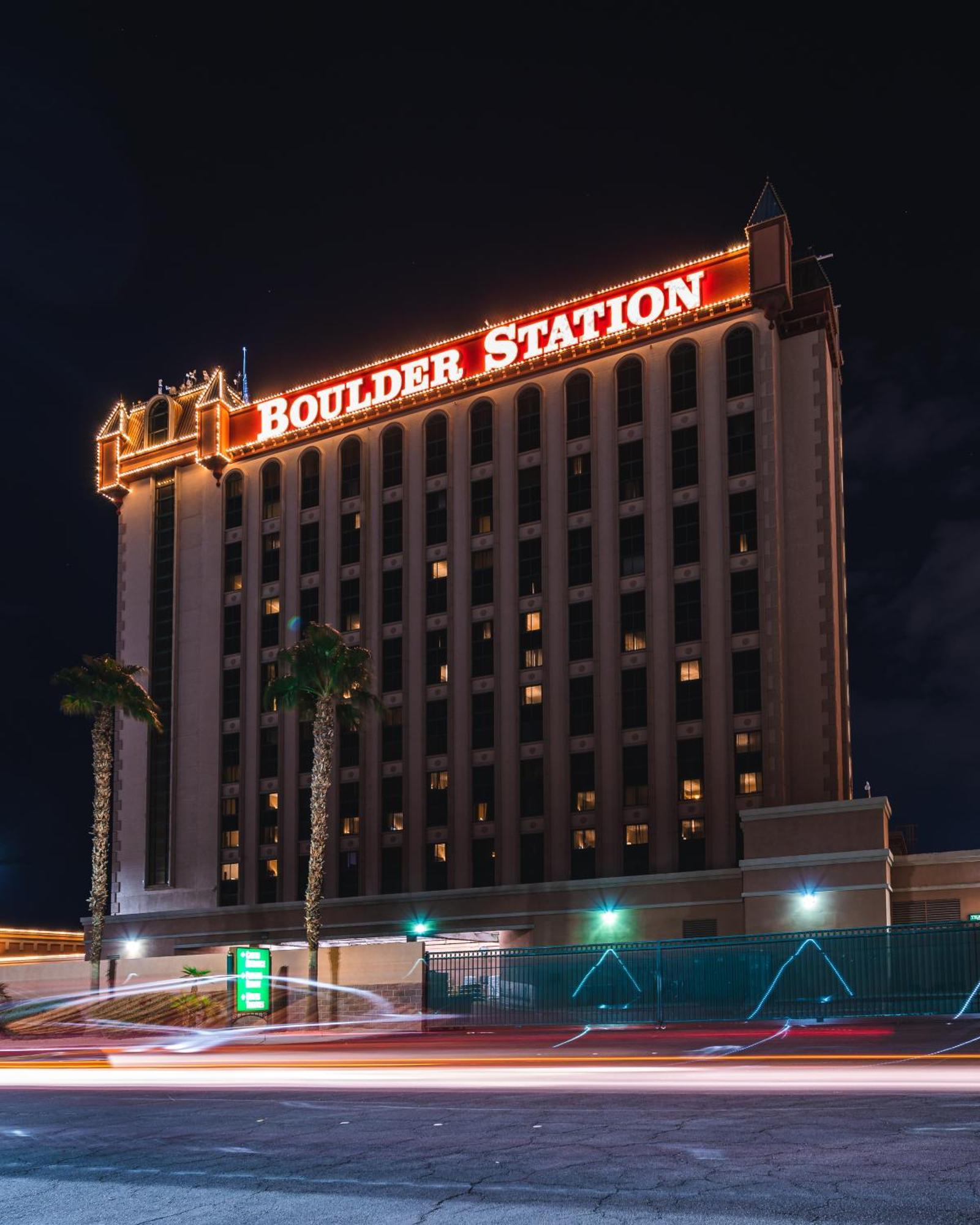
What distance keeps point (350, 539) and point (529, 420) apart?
39.2 ft

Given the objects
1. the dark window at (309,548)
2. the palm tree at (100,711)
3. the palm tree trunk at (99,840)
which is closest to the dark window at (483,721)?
the dark window at (309,548)

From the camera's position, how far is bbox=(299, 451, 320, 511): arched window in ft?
227

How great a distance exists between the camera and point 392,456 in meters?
66.9

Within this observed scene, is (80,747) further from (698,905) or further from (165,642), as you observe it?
(698,905)

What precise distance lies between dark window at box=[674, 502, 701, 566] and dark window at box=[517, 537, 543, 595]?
23.2ft

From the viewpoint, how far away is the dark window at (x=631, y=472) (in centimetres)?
5900

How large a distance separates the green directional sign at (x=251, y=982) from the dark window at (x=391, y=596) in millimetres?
27974

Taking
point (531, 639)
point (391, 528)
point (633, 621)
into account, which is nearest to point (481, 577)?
point (531, 639)

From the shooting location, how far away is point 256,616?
69250 mm

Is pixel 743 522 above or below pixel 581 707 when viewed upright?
above

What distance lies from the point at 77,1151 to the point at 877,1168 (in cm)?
737

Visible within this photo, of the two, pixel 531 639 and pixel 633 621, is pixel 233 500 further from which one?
pixel 633 621

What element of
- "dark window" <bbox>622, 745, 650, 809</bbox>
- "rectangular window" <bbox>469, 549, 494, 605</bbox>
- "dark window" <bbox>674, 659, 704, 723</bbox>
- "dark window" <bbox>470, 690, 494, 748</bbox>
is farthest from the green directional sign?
"rectangular window" <bbox>469, 549, 494, 605</bbox>

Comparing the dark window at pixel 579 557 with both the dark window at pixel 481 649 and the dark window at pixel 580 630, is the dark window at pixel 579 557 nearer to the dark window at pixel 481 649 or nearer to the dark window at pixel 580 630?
the dark window at pixel 580 630
